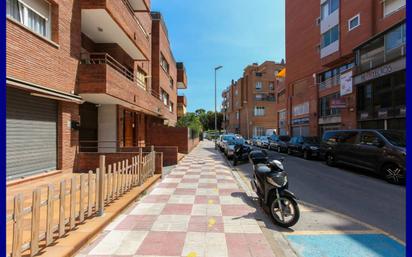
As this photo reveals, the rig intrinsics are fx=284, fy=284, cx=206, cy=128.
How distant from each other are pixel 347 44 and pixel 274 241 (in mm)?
24631

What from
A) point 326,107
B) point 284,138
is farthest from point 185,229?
point 326,107

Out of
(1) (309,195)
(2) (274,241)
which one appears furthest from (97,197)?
(1) (309,195)

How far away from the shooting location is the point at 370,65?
69.4 ft

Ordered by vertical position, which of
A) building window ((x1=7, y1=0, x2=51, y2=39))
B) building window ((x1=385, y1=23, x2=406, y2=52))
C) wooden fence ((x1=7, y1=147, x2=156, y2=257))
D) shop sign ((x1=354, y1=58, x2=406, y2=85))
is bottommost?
wooden fence ((x1=7, y1=147, x2=156, y2=257))

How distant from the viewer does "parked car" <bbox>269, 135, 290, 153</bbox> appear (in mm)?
25781

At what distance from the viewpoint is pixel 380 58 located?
20.0 m

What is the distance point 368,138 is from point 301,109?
2268cm

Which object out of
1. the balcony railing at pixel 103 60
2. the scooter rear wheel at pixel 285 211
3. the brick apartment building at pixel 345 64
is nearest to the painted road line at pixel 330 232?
the scooter rear wheel at pixel 285 211

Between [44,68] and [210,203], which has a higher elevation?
[44,68]

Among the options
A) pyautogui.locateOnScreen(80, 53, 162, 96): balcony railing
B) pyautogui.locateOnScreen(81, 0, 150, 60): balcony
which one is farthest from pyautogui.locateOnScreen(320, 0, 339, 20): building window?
pyautogui.locateOnScreen(80, 53, 162, 96): balcony railing

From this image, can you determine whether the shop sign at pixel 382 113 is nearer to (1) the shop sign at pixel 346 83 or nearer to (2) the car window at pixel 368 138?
(1) the shop sign at pixel 346 83

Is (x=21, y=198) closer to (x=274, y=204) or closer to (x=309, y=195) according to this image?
(x=274, y=204)

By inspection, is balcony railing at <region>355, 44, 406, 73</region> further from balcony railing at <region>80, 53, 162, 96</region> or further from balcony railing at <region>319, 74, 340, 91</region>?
balcony railing at <region>80, 53, 162, 96</region>
